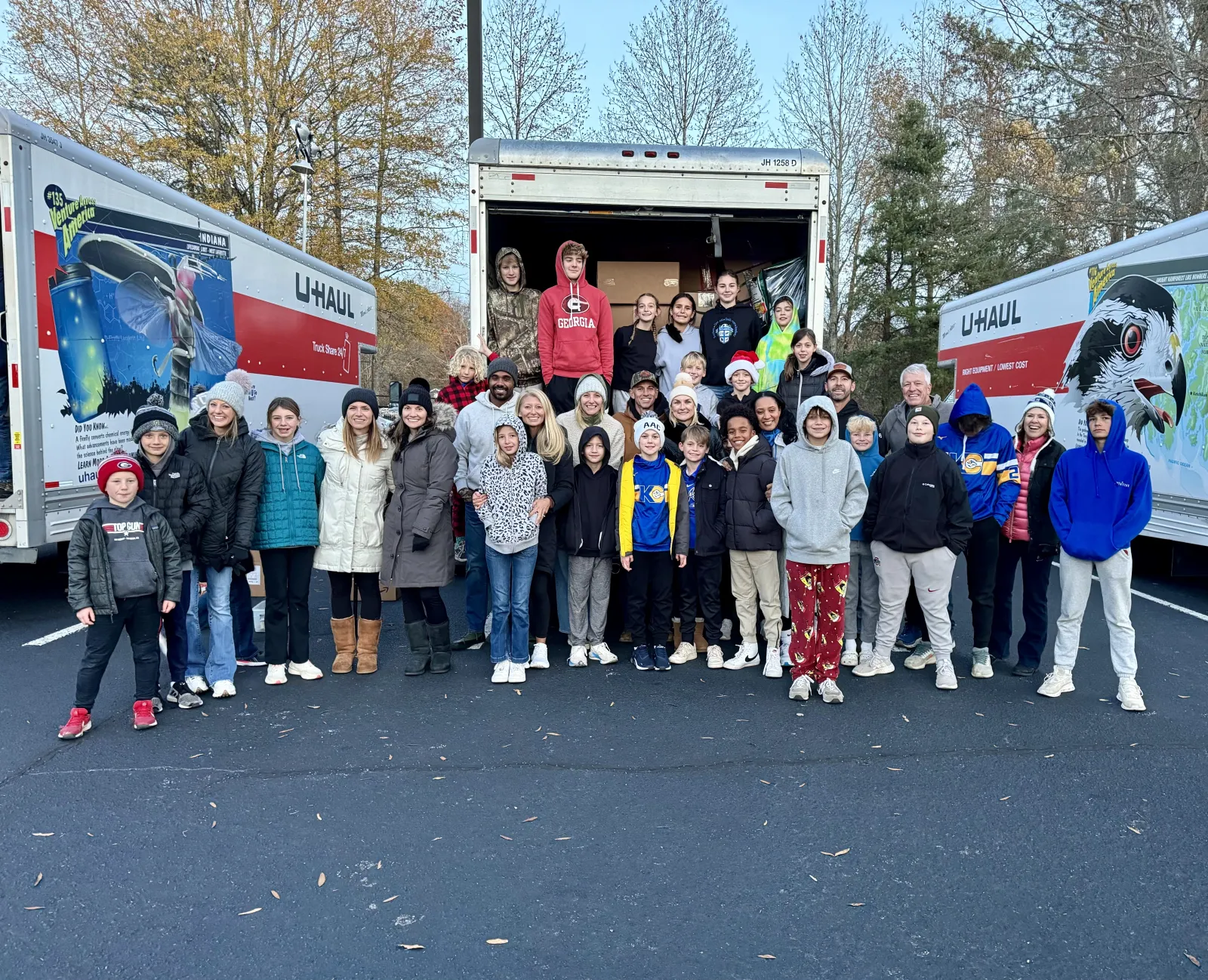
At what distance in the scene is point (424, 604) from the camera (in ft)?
18.0

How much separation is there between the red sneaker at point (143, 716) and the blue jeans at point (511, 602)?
1974 millimetres

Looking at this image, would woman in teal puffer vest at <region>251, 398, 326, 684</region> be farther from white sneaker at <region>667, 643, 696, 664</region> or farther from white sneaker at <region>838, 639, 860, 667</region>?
white sneaker at <region>838, 639, 860, 667</region>

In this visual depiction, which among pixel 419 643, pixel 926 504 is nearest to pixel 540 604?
pixel 419 643

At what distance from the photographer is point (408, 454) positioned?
17.5ft

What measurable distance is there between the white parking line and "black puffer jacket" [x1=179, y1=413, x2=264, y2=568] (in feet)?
6.15

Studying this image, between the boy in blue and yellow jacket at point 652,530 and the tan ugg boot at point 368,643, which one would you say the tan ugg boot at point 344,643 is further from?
the boy in blue and yellow jacket at point 652,530

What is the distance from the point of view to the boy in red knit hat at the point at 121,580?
4199 mm

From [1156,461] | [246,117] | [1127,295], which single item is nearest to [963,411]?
[1156,461]

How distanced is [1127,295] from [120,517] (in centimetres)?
851

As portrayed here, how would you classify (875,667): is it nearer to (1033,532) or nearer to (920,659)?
(920,659)

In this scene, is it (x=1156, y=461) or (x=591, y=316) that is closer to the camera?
(x=591, y=316)

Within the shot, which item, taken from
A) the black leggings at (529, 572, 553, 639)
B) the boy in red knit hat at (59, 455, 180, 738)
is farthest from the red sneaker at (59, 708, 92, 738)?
the black leggings at (529, 572, 553, 639)

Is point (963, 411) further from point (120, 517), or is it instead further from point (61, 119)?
point (61, 119)

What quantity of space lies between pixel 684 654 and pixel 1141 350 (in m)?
5.38
